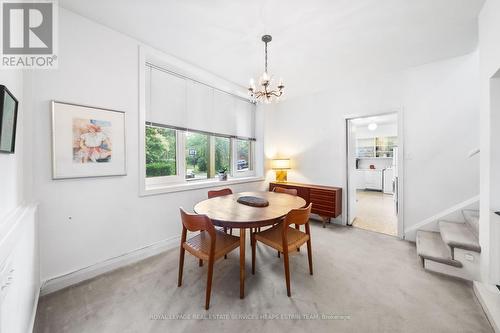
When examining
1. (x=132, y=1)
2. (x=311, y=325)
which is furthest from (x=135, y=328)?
(x=132, y=1)

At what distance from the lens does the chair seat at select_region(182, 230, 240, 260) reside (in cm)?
170

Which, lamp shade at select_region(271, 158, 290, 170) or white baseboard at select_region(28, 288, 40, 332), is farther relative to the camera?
lamp shade at select_region(271, 158, 290, 170)

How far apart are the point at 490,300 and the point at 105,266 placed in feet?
12.4

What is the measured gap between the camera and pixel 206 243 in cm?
186

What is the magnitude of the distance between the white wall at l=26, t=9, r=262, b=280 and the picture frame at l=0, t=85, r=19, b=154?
2.50 ft

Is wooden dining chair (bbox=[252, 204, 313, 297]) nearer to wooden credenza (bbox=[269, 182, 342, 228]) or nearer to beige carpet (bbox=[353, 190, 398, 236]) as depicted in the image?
wooden credenza (bbox=[269, 182, 342, 228])

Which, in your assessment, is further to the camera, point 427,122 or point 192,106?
point 192,106

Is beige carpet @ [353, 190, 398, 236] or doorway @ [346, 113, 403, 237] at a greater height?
doorway @ [346, 113, 403, 237]

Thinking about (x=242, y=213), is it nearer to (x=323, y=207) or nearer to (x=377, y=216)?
(x=323, y=207)

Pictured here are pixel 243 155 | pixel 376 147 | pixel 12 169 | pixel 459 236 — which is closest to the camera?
pixel 12 169

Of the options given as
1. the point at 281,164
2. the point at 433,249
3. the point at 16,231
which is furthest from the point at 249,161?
the point at 16,231

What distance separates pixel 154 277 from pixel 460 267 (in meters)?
3.36

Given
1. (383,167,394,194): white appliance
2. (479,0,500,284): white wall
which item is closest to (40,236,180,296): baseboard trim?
(479,0,500,284): white wall

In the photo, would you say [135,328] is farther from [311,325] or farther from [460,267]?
[460,267]
